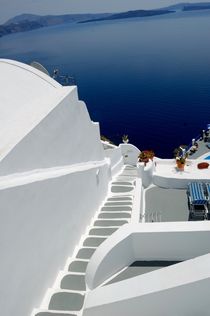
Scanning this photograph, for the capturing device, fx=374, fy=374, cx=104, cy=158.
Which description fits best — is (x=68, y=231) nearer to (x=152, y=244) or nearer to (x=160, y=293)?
(x=152, y=244)

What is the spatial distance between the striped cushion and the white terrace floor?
2.57m

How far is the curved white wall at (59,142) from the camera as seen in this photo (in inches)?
367

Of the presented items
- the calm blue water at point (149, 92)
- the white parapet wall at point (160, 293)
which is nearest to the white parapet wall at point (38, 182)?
the white parapet wall at point (160, 293)

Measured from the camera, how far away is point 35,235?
371 inches

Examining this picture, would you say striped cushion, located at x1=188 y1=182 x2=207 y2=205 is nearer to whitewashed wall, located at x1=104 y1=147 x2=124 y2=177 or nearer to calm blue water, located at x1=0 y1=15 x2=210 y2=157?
whitewashed wall, located at x1=104 y1=147 x2=124 y2=177

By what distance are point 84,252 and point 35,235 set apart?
342cm

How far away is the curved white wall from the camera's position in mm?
9312

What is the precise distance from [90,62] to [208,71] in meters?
46.3

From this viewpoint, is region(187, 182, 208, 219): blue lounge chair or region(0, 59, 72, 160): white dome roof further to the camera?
region(187, 182, 208, 219): blue lounge chair

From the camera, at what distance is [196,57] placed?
11450cm

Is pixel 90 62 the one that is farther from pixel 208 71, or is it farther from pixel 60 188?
pixel 60 188

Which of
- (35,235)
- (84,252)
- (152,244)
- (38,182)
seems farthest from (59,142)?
(152,244)

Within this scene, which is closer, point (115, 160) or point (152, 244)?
point (152, 244)

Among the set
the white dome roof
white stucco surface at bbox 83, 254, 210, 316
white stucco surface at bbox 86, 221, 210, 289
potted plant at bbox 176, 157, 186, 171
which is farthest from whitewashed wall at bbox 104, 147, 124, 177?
white stucco surface at bbox 83, 254, 210, 316
